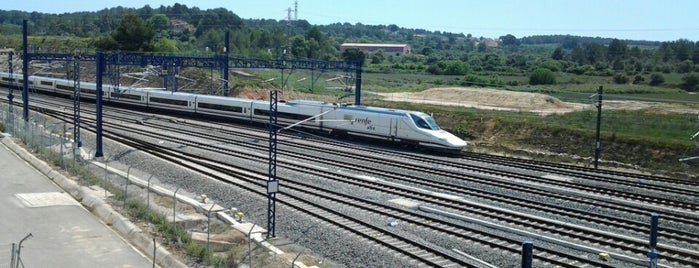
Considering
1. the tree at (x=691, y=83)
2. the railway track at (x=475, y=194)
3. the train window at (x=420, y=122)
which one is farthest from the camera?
the tree at (x=691, y=83)

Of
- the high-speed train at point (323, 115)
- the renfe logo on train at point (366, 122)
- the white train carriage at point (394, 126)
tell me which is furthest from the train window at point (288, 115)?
the renfe logo on train at point (366, 122)

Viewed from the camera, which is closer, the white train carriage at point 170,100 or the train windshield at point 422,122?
the train windshield at point 422,122

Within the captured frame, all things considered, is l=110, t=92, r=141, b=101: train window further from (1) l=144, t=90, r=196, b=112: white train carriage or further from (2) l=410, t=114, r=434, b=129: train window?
(2) l=410, t=114, r=434, b=129: train window

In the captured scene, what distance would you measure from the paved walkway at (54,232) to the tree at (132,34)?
67.7m

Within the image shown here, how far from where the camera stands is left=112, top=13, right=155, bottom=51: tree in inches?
3543

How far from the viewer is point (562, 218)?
73.3 ft

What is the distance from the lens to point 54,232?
18.5m

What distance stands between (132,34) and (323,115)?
2162 inches

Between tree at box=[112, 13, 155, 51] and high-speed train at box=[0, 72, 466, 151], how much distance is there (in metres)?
29.0

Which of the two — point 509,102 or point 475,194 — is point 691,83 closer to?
point 509,102

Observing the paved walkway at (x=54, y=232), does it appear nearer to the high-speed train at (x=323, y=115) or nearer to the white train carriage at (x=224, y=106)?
the high-speed train at (x=323, y=115)

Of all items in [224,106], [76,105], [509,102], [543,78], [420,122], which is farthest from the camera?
[543,78]

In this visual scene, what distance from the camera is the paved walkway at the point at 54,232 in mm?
16109

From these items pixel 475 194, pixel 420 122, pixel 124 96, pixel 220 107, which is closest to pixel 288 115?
pixel 220 107
